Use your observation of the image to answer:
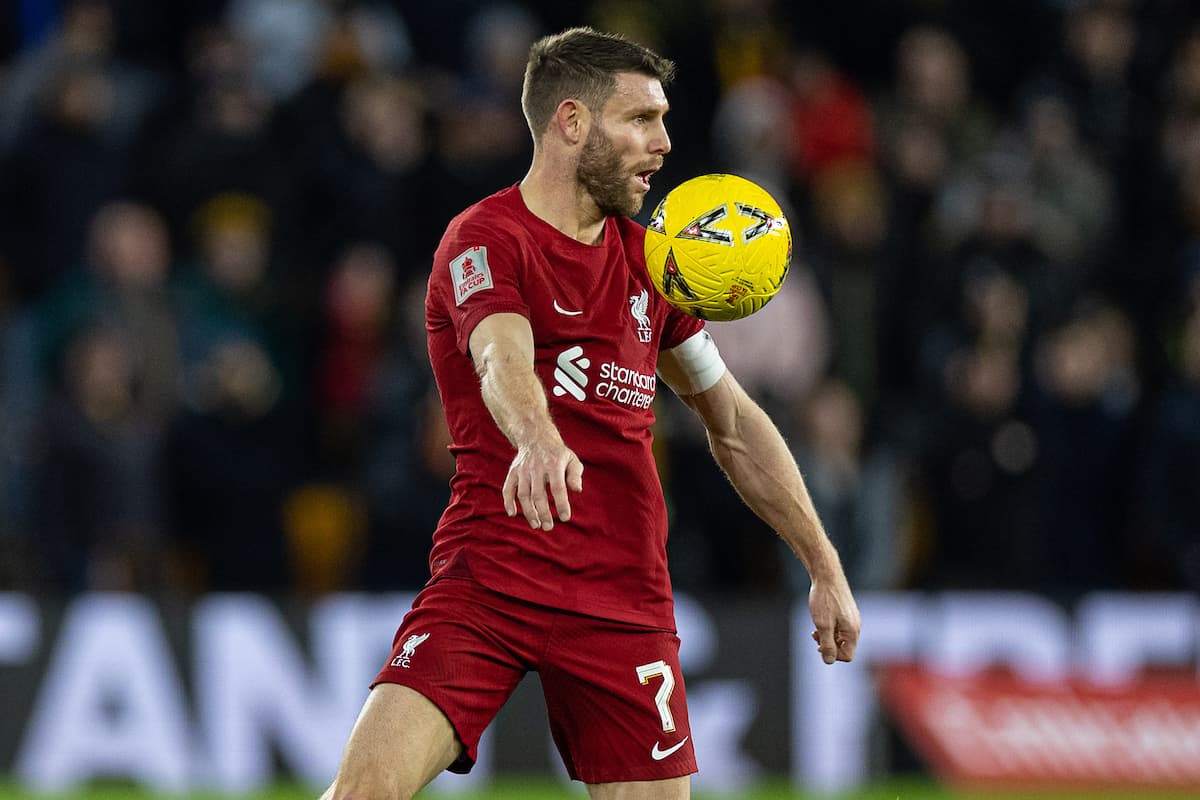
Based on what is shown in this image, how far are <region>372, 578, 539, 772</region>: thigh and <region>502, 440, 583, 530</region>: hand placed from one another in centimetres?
74

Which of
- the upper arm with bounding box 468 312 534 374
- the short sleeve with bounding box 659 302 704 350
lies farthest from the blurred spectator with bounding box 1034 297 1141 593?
the upper arm with bounding box 468 312 534 374

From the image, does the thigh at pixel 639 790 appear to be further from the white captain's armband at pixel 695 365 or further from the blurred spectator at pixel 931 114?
the blurred spectator at pixel 931 114

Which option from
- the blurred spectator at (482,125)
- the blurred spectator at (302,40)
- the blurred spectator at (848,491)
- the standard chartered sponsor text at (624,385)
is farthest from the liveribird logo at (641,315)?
the blurred spectator at (302,40)

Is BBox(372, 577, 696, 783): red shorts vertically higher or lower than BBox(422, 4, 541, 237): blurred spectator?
lower

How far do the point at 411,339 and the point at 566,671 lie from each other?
21.3 ft

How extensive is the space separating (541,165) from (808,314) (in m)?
6.95

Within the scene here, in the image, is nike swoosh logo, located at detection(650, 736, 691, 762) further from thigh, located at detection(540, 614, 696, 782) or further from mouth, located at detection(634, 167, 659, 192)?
mouth, located at detection(634, 167, 659, 192)

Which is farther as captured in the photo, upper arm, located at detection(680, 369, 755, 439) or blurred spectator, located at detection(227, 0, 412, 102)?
blurred spectator, located at detection(227, 0, 412, 102)

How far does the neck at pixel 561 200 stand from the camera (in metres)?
5.55

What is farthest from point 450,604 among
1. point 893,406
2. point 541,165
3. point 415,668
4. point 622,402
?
point 893,406

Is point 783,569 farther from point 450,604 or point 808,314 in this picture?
point 450,604

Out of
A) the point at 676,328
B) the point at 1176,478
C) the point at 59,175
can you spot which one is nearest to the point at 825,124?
the point at 1176,478

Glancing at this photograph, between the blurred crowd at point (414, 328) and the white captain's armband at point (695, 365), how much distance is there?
5638mm

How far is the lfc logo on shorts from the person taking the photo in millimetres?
5250
